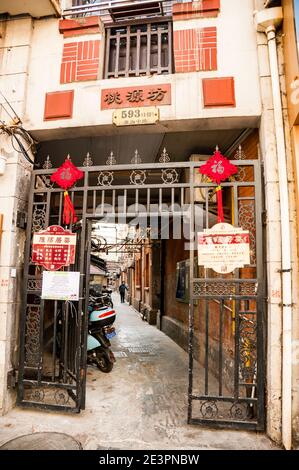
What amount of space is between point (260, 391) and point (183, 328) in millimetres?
5007

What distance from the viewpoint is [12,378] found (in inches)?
178

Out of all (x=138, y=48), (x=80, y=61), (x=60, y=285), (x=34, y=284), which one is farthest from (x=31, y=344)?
(x=138, y=48)

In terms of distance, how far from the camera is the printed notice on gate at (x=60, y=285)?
454cm

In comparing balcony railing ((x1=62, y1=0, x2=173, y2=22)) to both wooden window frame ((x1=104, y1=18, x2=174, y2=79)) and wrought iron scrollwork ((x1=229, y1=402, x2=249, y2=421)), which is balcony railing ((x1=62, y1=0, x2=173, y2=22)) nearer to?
wooden window frame ((x1=104, y1=18, x2=174, y2=79))

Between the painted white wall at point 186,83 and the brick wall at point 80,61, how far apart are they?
10cm

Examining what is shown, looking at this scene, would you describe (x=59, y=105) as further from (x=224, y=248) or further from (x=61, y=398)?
(x=61, y=398)

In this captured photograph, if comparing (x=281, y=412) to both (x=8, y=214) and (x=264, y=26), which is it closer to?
(x=8, y=214)

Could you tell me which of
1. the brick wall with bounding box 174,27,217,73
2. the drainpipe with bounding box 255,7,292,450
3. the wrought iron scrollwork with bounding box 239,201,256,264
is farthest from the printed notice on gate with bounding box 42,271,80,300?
the brick wall with bounding box 174,27,217,73

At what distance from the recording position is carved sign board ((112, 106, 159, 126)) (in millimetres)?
4570

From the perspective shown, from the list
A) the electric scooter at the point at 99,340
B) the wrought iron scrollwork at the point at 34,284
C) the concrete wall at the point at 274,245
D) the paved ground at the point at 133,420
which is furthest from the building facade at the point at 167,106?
the electric scooter at the point at 99,340

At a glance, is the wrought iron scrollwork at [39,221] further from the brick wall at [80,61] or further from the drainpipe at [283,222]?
the drainpipe at [283,222]

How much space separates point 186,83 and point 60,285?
3.65 m

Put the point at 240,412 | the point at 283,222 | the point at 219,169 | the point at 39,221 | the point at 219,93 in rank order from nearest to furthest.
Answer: the point at 283,222 → the point at 240,412 → the point at 219,169 → the point at 219,93 → the point at 39,221

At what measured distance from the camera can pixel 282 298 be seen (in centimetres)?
389
